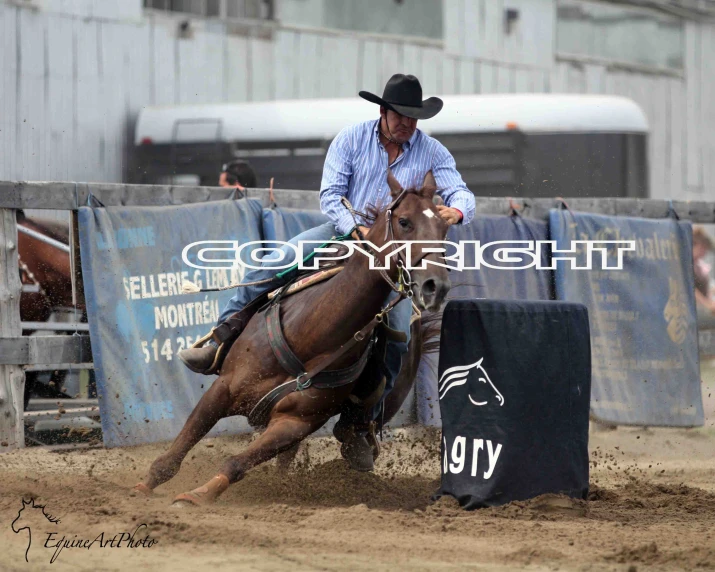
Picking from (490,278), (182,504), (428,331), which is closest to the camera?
(182,504)

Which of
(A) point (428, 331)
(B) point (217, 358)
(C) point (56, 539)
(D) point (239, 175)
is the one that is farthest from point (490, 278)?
(C) point (56, 539)

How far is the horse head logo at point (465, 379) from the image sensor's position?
18.4 ft

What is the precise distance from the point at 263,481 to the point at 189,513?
134 centimetres

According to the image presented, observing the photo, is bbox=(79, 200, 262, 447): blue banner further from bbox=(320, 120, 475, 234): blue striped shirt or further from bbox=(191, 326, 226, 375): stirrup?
bbox=(320, 120, 475, 234): blue striped shirt

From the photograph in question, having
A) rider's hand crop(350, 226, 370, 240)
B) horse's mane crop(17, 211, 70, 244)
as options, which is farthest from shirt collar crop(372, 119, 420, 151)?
horse's mane crop(17, 211, 70, 244)

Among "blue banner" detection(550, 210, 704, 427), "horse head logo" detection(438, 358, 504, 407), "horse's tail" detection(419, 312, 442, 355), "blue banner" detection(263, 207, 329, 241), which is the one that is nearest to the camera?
"horse head logo" detection(438, 358, 504, 407)

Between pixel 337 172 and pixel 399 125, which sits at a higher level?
pixel 399 125

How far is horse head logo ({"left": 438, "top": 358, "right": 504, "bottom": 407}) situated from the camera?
5.61 metres

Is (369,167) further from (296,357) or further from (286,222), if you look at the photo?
(286,222)

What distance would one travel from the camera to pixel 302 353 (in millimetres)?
5625

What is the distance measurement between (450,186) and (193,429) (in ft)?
6.64

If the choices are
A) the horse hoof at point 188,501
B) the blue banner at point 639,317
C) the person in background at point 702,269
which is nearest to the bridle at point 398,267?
the horse hoof at point 188,501

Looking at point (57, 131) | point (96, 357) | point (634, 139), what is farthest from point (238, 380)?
point (634, 139)

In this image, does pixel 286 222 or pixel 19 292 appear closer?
pixel 19 292
